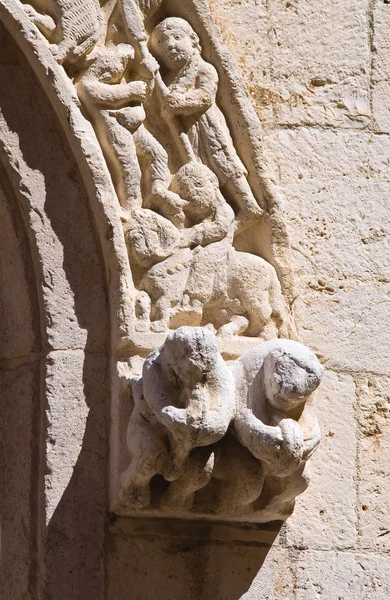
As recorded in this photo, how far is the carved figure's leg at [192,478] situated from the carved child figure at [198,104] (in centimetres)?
76

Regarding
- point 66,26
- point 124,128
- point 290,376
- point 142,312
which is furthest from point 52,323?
point 66,26

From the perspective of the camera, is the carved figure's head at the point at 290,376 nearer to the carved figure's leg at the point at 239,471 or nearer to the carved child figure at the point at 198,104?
the carved figure's leg at the point at 239,471

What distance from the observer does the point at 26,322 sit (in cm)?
348

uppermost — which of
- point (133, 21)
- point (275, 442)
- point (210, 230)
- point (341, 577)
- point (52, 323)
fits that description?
point (133, 21)

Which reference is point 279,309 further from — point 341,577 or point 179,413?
point 341,577

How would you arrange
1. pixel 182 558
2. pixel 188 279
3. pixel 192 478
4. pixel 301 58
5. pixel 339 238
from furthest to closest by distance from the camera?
pixel 301 58 < pixel 339 238 < pixel 188 279 < pixel 182 558 < pixel 192 478

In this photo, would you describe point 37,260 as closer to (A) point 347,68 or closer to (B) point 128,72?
(B) point 128,72

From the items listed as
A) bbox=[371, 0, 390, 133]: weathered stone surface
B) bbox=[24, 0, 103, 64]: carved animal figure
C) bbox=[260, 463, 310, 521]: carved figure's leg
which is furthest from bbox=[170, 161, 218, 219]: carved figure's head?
bbox=[260, 463, 310, 521]: carved figure's leg

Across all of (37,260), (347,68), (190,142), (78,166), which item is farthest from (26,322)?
(347,68)

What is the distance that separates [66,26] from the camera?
11.6 feet

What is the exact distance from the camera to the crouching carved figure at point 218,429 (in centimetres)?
309

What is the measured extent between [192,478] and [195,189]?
842 millimetres

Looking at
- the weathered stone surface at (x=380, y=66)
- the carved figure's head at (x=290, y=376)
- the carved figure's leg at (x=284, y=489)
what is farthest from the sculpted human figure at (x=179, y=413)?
the weathered stone surface at (x=380, y=66)

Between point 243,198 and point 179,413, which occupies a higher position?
point 243,198
